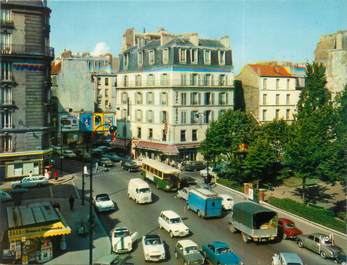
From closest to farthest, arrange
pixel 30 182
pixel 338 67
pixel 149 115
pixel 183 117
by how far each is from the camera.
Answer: pixel 30 182 < pixel 183 117 < pixel 338 67 < pixel 149 115

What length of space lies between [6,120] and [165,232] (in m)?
24.2

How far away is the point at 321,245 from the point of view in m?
26.1

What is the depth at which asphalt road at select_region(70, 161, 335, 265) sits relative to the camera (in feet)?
85.2

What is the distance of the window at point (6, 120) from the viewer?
145 feet

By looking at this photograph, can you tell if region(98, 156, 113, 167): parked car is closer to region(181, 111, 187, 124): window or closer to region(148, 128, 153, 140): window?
region(148, 128, 153, 140): window

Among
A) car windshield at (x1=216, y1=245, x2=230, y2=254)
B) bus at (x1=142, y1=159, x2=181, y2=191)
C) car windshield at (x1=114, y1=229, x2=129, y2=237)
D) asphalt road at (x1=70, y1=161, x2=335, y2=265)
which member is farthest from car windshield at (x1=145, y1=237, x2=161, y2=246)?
bus at (x1=142, y1=159, x2=181, y2=191)

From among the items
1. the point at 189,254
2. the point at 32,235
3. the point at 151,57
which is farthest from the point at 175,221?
the point at 151,57

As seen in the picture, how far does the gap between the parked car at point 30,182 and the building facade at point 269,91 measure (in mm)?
36586

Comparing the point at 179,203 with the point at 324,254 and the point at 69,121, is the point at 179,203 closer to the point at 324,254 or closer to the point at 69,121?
the point at 324,254

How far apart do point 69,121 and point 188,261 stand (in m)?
52.1

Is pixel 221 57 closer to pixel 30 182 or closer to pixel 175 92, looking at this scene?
pixel 175 92

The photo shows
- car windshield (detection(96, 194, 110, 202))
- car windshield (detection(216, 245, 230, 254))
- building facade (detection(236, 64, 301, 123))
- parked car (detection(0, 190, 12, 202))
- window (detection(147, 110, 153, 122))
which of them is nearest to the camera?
car windshield (detection(216, 245, 230, 254))

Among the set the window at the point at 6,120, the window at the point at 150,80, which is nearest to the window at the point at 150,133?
the window at the point at 150,80

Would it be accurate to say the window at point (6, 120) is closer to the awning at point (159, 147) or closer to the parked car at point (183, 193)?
the parked car at point (183, 193)
